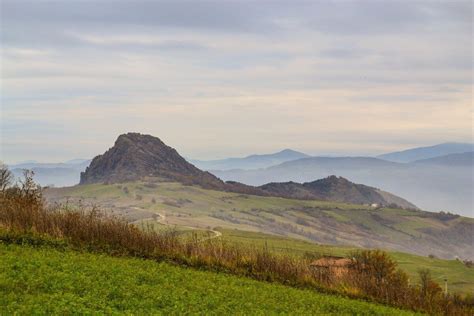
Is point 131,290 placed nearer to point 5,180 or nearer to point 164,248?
point 164,248

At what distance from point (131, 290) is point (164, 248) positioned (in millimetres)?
9500

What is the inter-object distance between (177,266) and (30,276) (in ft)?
33.2

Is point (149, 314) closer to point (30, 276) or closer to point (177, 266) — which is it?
point (30, 276)

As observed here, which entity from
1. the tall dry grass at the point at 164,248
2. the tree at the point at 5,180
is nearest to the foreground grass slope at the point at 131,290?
the tall dry grass at the point at 164,248

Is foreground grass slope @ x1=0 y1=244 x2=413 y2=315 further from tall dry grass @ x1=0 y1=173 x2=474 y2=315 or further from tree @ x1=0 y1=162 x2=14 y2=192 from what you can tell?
tree @ x1=0 y1=162 x2=14 y2=192

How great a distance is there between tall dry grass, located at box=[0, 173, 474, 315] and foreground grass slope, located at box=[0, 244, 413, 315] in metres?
1.74

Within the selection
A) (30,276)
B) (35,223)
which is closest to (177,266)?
(35,223)

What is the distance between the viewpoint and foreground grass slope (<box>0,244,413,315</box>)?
60.3ft

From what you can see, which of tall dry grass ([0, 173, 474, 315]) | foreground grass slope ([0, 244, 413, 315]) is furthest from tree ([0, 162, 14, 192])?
foreground grass slope ([0, 244, 413, 315])

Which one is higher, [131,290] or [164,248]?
[164,248]

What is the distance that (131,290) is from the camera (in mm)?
21562

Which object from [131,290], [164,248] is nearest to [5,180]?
[164,248]

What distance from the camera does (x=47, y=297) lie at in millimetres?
18250

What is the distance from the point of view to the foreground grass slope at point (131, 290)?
60.3 ft
